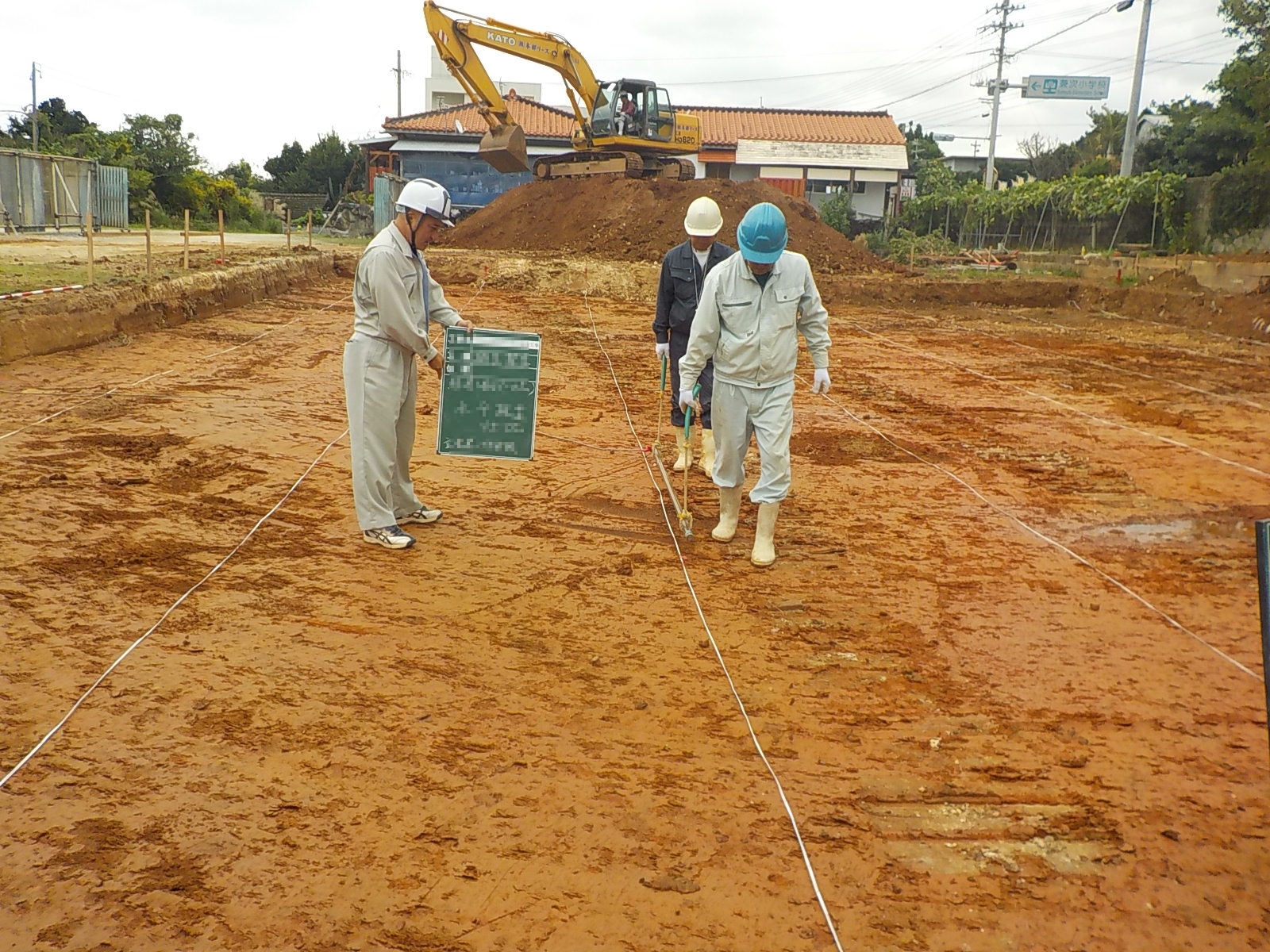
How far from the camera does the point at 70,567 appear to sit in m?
5.09

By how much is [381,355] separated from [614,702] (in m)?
2.54

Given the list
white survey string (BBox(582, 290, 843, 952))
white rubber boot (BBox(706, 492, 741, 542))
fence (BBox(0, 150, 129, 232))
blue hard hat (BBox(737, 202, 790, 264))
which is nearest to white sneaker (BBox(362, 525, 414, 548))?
white survey string (BBox(582, 290, 843, 952))

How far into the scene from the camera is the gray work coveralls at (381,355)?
5566 millimetres

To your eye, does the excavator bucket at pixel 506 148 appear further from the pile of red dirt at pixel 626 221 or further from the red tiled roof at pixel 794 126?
the red tiled roof at pixel 794 126

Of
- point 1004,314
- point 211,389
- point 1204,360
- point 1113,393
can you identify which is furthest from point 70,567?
point 1004,314

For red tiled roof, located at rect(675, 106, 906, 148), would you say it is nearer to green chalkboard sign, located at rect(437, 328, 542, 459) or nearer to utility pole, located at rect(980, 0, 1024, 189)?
utility pole, located at rect(980, 0, 1024, 189)

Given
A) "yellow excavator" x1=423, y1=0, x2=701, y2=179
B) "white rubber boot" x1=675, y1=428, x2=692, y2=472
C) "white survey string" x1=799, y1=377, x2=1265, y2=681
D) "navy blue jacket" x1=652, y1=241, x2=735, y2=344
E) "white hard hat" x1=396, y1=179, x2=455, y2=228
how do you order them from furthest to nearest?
"yellow excavator" x1=423, y1=0, x2=701, y2=179 → "white rubber boot" x1=675, y1=428, x2=692, y2=472 → "navy blue jacket" x1=652, y1=241, x2=735, y2=344 → "white hard hat" x1=396, y1=179, x2=455, y2=228 → "white survey string" x1=799, y1=377, x2=1265, y2=681

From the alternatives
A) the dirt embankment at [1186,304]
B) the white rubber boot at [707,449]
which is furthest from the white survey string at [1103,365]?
the white rubber boot at [707,449]

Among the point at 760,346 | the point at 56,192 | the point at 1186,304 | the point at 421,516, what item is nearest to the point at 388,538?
the point at 421,516

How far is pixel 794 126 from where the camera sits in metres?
44.1

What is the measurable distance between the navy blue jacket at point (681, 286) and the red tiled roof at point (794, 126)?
35764 mm

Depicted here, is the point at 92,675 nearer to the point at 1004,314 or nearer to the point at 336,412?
the point at 336,412

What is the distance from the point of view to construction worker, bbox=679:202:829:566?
18.3 feet

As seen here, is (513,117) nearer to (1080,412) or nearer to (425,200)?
(1080,412)
